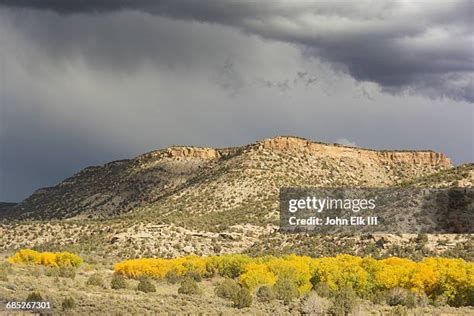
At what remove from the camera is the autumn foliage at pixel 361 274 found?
43.2 m

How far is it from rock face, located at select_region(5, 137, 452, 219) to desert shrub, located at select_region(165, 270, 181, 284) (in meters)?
49.9

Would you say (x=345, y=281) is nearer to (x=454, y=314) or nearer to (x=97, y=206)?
(x=454, y=314)

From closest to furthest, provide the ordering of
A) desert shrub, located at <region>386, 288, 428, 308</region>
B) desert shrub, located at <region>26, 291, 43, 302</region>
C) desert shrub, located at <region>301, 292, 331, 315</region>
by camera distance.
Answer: desert shrub, located at <region>26, 291, 43, 302</region> < desert shrub, located at <region>301, 292, 331, 315</region> < desert shrub, located at <region>386, 288, 428, 308</region>

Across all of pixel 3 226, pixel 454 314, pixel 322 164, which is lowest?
pixel 454 314

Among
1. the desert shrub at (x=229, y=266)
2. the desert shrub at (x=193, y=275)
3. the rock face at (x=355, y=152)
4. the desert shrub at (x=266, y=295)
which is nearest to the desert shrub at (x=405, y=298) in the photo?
the desert shrub at (x=266, y=295)

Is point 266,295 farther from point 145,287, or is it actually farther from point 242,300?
point 145,287

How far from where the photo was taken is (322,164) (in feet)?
413

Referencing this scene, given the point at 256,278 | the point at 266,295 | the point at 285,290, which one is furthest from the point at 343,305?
the point at 256,278

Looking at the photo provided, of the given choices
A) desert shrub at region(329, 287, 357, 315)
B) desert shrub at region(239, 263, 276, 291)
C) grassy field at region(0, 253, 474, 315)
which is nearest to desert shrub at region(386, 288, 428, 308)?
grassy field at region(0, 253, 474, 315)

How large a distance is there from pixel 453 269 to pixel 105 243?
47.6 metres

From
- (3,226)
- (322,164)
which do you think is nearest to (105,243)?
(3,226)

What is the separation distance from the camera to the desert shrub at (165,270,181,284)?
49.8 m
